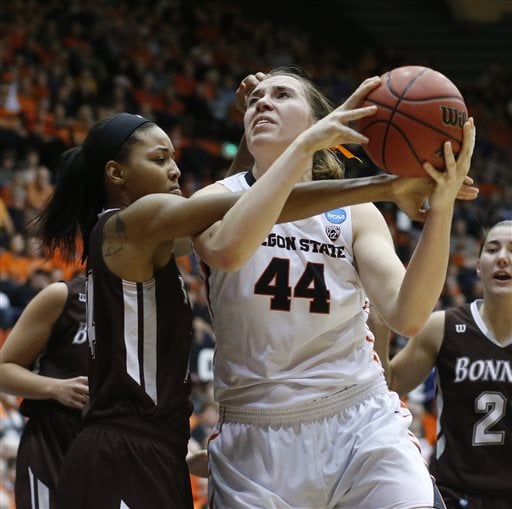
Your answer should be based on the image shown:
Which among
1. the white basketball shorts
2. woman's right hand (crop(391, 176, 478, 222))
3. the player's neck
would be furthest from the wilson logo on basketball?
the player's neck

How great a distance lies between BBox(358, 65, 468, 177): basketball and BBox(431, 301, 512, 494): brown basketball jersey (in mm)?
1946

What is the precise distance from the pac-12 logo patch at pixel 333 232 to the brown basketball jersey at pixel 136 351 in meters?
0.57

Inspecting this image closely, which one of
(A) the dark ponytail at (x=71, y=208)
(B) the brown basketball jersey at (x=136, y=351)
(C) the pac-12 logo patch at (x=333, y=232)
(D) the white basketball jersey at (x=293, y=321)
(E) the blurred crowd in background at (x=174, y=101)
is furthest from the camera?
(E) the blurred crowd in background at (x=174, y=101)

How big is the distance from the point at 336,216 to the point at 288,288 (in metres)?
0.32

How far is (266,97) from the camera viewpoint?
3592 mm

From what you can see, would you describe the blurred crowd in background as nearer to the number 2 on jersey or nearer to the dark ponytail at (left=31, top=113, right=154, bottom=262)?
the number 2 on jersey

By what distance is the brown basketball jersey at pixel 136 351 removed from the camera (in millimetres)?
3227

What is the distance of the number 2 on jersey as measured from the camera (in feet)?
11.3

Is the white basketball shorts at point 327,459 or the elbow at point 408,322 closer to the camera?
the elbow at point 408,322

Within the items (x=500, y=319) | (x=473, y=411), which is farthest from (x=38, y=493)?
(x=500, y=319)

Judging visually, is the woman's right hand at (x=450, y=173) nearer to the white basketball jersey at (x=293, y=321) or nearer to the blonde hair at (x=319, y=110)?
the white basketball jersey at (x=293, y=321)

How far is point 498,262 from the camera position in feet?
15.7

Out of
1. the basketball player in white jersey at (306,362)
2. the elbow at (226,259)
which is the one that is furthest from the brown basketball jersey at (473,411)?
the elbow at (226,259)

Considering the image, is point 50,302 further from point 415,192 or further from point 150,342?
point 415,192
